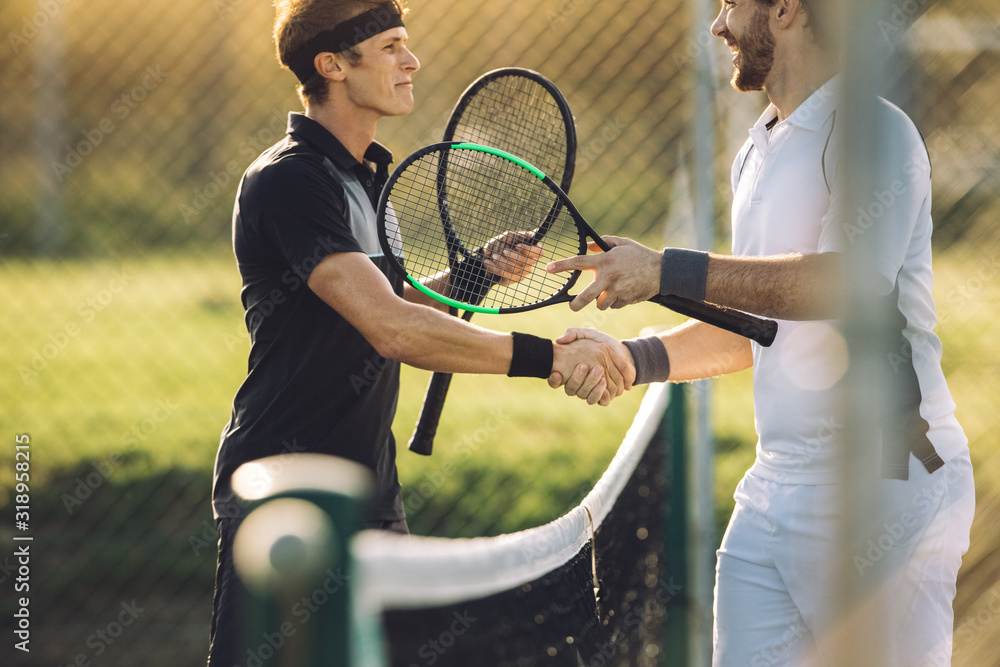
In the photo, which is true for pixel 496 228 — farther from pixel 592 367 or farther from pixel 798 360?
pixel 798 360

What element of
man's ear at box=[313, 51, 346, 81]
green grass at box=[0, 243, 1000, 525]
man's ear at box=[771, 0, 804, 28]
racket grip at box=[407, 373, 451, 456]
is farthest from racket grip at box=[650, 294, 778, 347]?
green grass at box=[0, 243, 1000, 525]

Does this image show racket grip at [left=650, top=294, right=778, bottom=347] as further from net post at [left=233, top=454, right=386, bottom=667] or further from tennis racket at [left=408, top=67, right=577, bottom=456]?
net post at [left=233, top=454, right=386, bottom=667]

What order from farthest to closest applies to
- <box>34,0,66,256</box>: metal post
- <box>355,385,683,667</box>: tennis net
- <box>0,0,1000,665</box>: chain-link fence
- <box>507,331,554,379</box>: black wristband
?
<box>34,0,66,256</box>: metal post, <box>0,0,1000,665</box>: chain-link fence, <box>507,331,554,379</box>: black wristband, <box>355,385,683,667</box>: tennis net

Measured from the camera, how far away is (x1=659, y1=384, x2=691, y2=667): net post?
271 centimetres

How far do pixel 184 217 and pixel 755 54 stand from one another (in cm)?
1057

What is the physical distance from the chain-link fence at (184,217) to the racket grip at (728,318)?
1.26 m

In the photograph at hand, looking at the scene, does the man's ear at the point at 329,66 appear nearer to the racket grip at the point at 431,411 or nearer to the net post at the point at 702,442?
the racket grip at the point at 431,411

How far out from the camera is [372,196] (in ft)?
7.95

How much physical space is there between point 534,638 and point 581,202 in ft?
27.8

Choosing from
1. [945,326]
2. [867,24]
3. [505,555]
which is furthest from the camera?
[945,326]

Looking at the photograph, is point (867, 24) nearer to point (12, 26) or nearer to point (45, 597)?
point (45, 597)

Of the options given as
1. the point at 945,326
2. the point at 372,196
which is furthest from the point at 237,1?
the point at 945,326

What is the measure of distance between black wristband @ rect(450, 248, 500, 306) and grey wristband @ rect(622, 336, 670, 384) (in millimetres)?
405

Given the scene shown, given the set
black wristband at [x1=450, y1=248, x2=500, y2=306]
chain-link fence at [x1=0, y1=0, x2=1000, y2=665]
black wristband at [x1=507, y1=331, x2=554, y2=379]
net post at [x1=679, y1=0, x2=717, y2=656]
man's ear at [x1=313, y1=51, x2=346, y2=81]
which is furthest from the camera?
chain-link fence at [x1=0, y1=0, x2=1000, y2=665]
